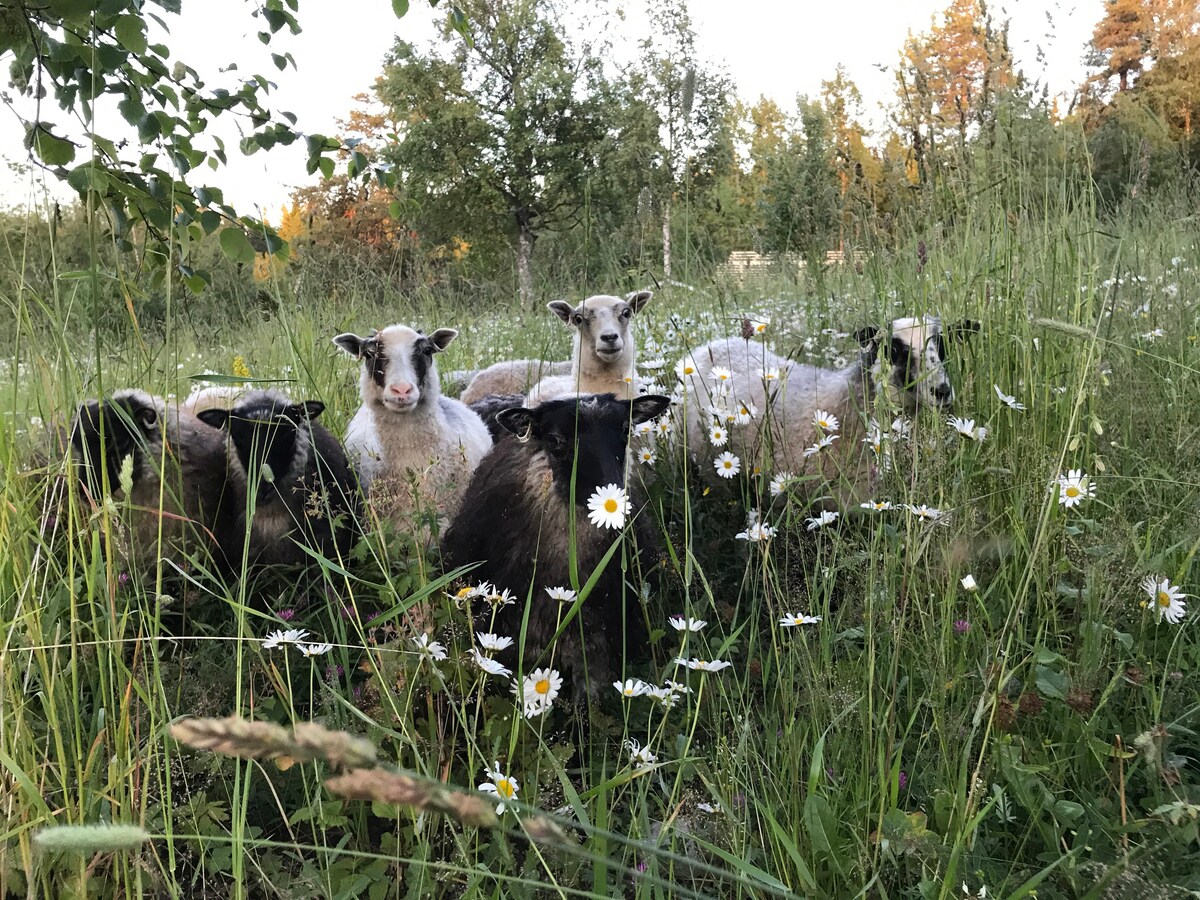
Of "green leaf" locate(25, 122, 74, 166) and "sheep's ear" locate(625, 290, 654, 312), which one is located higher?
"green leaf" locate(25, 122, 74, 166)

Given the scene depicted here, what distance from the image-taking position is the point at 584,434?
2688 millimetres

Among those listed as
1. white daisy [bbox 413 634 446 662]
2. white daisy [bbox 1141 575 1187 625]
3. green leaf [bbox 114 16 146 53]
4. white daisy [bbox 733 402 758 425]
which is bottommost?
white daisy [bbox 1141 575 1187 625]

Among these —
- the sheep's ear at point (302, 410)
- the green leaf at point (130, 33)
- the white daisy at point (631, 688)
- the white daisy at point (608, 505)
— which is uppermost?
the green leaf at point (130, 33)

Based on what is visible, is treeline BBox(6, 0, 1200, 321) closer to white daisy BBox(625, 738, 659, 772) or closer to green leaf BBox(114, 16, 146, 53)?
green leaf BBox(114, 16, 146, 53)

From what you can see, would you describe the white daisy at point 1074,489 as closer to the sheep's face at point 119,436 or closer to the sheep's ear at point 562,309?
the sheep's face at point 119,436

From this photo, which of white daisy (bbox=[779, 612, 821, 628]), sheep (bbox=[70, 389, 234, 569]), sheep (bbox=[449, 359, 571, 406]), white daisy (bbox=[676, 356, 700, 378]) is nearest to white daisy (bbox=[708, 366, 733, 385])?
white daisy (bbox=[676, 356, 700, 378])

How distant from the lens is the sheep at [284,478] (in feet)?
10.0

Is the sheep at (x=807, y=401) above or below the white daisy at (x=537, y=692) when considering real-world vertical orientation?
above

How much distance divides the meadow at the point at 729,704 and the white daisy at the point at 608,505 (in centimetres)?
20

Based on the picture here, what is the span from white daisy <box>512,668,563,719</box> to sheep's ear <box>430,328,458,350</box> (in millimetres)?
2880

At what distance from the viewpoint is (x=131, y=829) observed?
2.01 ft

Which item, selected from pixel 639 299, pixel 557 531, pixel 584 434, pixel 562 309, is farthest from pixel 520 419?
pixel 562 309

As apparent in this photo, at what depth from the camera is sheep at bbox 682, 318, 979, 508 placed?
3303 millimetres

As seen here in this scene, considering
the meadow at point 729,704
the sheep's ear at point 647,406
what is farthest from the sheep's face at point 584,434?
the meadow at point 729,704
